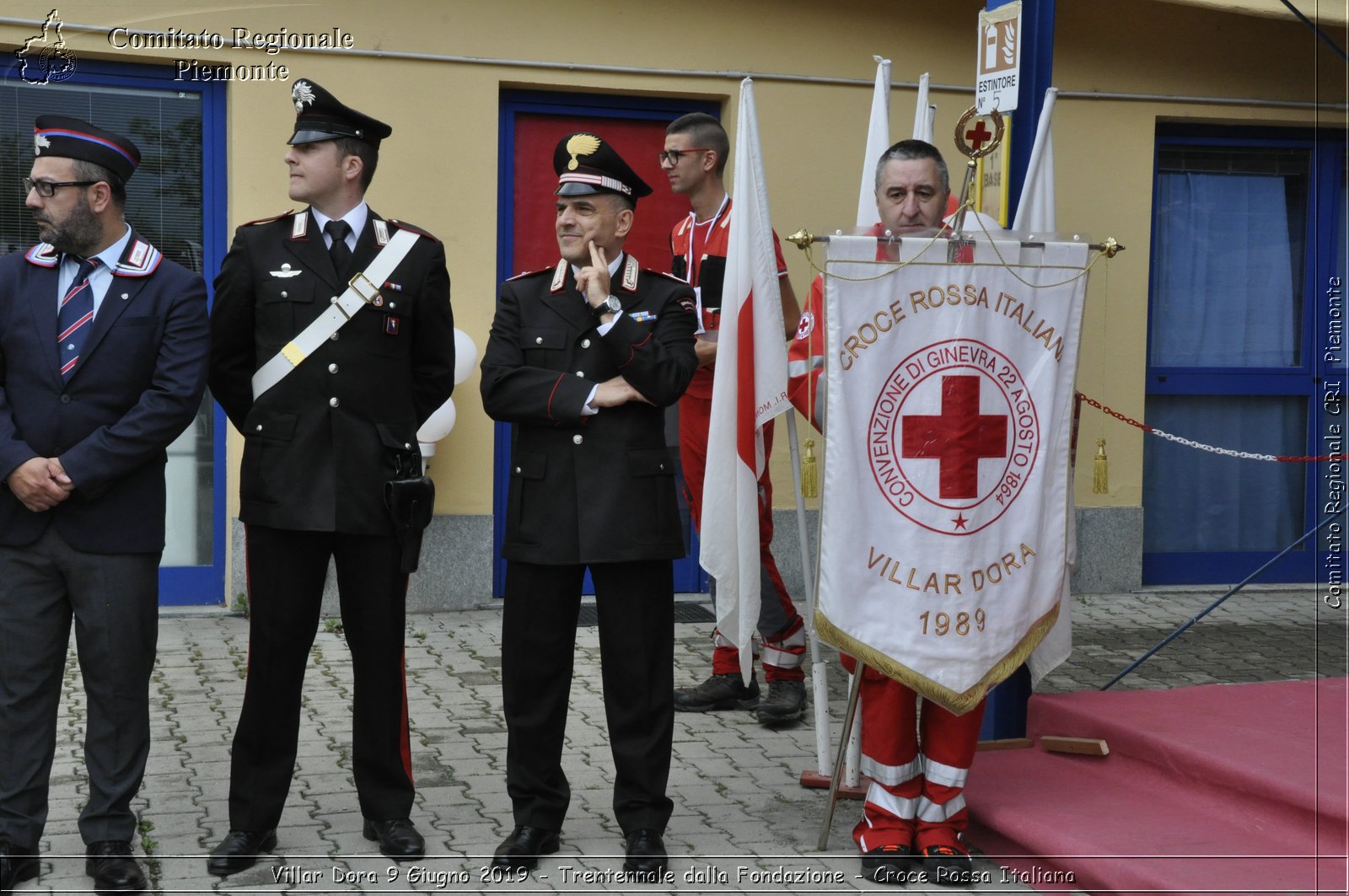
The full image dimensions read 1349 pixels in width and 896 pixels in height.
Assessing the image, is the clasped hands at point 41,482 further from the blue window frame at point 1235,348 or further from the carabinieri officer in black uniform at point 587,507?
the blue window frame at point 1235,348

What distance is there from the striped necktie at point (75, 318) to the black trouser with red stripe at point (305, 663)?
718 mm

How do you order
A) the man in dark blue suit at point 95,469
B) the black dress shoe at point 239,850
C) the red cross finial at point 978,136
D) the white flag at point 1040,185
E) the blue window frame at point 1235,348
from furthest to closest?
the blue window frame at point 1235,348, the red cross finial at point 978,136, the white flag at point 1040,185, the black dress shoe at point 239,850, the man in dark blue suit at point 95,469

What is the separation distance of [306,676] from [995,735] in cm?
311

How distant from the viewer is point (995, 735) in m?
5.41

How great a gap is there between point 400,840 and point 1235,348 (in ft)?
22.6

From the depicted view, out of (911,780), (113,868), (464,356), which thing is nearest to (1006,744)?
(911,780)

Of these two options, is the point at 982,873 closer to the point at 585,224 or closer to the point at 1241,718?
the point at 1241,718

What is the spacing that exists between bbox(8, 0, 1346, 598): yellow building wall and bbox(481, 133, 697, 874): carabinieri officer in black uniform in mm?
3558

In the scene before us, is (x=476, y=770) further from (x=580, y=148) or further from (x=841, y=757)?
(x=580, y=148)

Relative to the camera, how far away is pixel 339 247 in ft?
14.6

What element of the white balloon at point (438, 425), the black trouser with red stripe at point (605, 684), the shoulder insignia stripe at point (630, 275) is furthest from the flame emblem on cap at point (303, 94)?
the white balloon at point (438, 425)

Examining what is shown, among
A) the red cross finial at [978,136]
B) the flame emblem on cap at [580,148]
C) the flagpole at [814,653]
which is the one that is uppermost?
the red cross finial at [978,136]

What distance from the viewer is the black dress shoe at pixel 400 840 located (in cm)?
442

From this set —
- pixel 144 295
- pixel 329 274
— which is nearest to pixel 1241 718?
pixel 329 274
